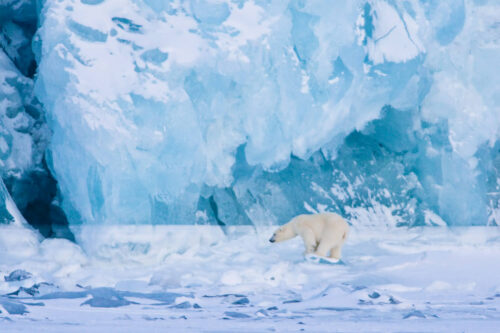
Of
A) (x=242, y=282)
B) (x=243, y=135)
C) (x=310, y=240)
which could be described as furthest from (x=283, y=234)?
(x=243, y=135)

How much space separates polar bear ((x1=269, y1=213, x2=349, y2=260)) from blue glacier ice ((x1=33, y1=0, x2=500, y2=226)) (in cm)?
72

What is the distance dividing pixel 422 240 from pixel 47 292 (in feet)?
6.86

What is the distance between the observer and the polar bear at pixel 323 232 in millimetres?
3270

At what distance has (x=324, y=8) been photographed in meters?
3.90

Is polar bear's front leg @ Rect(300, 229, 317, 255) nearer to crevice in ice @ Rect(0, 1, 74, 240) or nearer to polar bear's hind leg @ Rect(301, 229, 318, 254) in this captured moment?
polar bear's hind leg @ Rect(301, 229, 318, 254)

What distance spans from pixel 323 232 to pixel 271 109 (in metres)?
0.91

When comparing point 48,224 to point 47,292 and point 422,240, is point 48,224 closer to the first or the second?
point 47,292

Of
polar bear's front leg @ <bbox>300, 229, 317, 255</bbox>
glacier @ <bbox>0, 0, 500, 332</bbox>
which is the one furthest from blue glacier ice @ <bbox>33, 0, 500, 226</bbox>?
polar bear's front leg @ <bbox>300, 229, 317, 255</bbox>

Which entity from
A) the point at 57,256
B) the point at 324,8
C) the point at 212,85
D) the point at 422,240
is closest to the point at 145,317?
the point at 57,256

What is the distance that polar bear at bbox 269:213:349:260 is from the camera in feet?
10.7

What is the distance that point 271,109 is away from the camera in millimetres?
3912

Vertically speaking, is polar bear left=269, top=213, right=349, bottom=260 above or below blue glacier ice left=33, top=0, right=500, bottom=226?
below

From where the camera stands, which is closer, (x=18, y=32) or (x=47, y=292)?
(x=47, y=292)

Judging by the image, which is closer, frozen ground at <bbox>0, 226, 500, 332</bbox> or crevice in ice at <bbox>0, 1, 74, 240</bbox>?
frozen ground at <bbox>0, 226, 500, 332</bbox>
